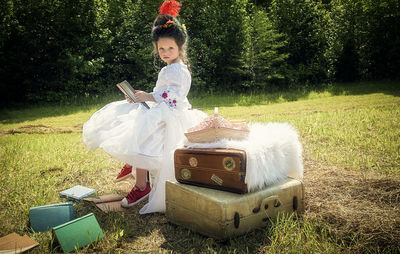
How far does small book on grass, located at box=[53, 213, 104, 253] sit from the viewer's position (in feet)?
6.72

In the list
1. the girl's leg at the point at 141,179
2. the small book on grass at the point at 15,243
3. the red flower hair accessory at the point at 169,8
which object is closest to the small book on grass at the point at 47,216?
the small book on grass at the point at 15,243

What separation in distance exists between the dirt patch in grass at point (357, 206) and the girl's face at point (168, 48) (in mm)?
1882

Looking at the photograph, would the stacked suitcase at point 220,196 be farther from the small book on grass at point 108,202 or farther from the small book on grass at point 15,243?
the small book on grass at point 15,243

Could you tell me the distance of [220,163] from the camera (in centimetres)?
226

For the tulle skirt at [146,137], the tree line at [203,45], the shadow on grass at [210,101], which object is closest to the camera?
the tulle skirt at [146,137]

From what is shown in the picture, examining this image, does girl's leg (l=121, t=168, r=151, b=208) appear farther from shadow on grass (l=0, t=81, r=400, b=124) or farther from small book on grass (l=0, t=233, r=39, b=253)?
shadow on grass (l=0, t=81, r=400, b=124)

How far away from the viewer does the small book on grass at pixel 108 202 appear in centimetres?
274

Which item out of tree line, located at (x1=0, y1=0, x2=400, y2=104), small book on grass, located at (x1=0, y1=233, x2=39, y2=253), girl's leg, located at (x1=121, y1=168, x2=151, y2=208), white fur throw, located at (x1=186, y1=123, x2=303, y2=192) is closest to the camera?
small book on grass, located at (x1=0, y1=233, x2=39, y2=253)

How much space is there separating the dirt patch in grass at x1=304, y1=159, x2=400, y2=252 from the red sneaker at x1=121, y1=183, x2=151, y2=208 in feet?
4.92

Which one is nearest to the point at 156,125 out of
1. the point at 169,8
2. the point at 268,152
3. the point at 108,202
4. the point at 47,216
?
the point at 108,202

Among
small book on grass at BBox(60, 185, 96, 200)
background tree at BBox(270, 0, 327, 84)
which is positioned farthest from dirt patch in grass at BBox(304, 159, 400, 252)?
background tree at BBox(270, 0, 327, 84)

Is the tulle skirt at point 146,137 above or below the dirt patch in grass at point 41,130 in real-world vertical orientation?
above

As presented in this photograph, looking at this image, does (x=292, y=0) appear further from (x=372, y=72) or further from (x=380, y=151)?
(x=380, y=151)

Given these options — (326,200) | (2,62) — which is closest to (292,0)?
(2,62)
